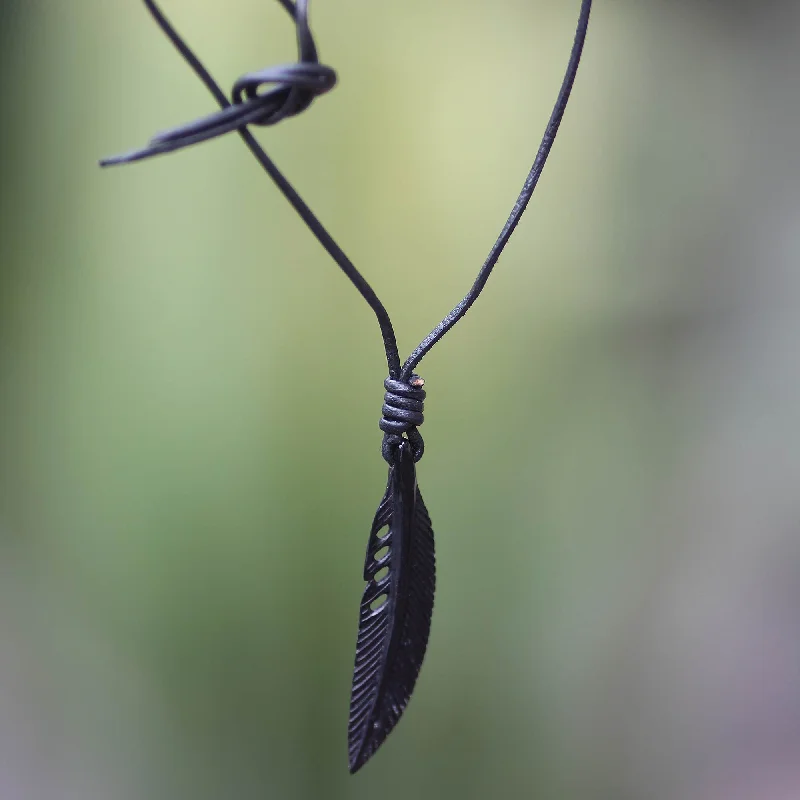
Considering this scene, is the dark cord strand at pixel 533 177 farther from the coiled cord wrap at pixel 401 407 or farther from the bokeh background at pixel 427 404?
the bokeh background at pixel 427 404

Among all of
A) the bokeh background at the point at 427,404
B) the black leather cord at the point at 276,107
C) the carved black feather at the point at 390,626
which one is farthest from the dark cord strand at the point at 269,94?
the bokeh background at the point at 427,404

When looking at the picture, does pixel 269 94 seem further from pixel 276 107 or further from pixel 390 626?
pixel 390 626

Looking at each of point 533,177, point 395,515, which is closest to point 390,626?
point 395,515

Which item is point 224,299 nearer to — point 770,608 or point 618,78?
point 618,78

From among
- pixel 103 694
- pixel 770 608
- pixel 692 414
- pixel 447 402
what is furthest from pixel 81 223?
pixel 770 608

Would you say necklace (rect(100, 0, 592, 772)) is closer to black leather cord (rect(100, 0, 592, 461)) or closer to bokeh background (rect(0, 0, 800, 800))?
black leather cord (rect(100, 0, 592, 461))

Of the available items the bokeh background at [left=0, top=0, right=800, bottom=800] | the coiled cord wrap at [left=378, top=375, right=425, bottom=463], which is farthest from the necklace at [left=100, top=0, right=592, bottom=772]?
the bokeh background at [left=0, top=0, right=800, bottom=800]
